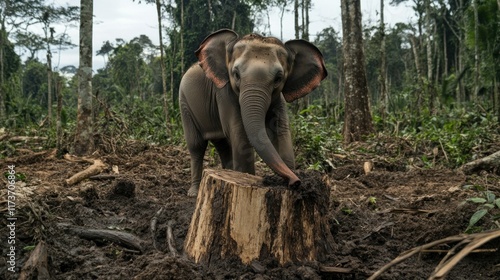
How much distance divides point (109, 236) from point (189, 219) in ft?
2.54

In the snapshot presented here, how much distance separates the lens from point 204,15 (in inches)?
1305

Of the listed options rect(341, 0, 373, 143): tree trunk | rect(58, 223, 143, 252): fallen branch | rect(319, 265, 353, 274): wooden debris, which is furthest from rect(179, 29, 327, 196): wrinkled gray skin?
rect(341, 0, 373, 143): tree trunk

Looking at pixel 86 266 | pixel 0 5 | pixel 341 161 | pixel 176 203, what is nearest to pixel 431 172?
pixel 341 161

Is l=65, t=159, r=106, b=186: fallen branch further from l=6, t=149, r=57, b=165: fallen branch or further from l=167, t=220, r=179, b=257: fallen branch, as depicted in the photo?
l=167, t=220, r=179, b=257: fallen branch

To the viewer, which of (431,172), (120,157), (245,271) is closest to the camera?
(245,271)

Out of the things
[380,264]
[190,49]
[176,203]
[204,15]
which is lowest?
[380,264]

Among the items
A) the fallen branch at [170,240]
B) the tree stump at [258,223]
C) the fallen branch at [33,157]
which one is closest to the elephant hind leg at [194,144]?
the fallen branch at [170,240]

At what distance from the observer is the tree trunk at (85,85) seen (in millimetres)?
9477

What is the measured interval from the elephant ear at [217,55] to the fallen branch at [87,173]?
9.47 feet

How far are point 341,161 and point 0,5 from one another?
2270 cm

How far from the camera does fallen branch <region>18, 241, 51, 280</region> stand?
3.55 metres

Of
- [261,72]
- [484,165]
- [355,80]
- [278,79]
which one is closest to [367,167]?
[484,165]

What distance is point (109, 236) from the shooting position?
4586mm

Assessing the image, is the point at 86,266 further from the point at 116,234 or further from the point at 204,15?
the point at 204,15
